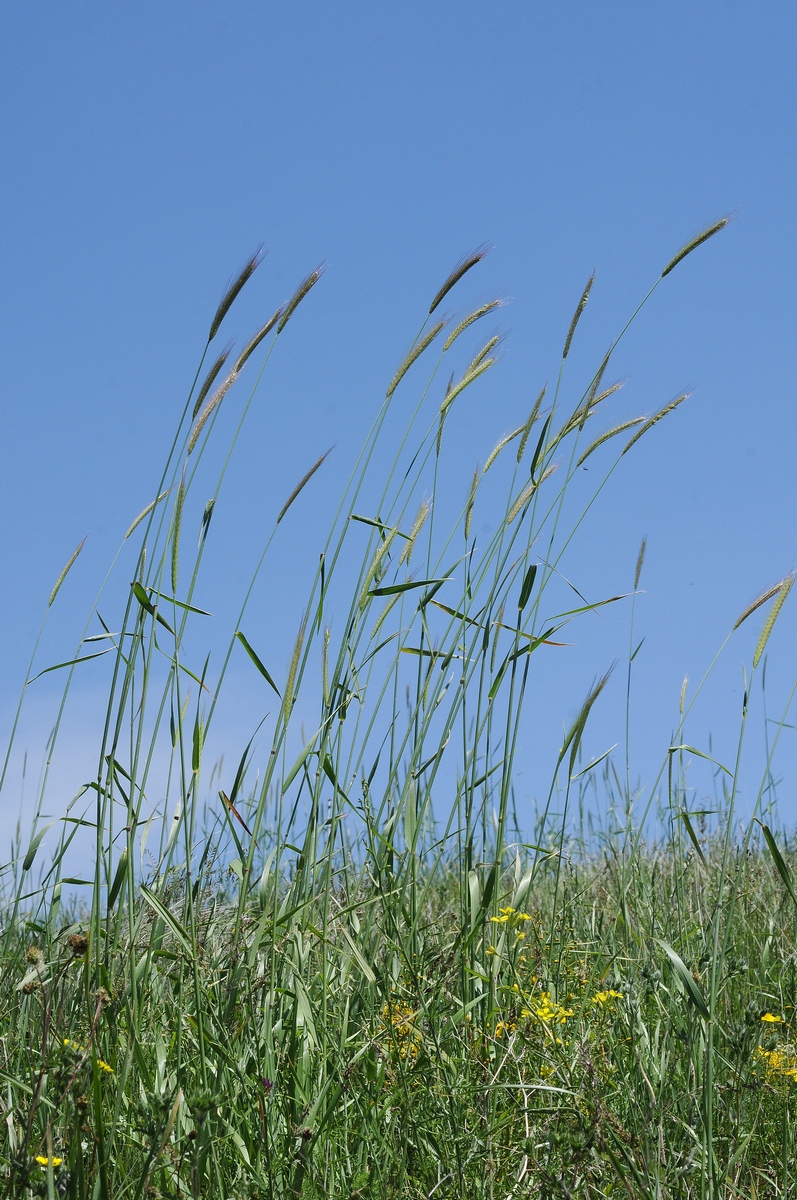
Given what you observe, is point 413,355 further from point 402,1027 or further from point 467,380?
point 402,1027

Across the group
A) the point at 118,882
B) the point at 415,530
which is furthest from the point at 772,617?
the point at 118,882

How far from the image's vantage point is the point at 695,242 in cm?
233

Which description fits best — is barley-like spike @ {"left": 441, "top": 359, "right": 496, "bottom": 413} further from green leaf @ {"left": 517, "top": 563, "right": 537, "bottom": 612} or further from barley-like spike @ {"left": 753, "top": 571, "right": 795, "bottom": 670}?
barley-like spike @ {"left": 753, "top": 571, "right": 795, "bottom": 670}

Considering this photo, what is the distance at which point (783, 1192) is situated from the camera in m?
1.82

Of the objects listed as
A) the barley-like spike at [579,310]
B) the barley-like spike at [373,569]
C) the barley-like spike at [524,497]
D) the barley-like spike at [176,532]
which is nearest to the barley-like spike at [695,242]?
the barley-like spike at [579,310]

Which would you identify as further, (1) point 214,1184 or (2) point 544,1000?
(2) point 544,1000

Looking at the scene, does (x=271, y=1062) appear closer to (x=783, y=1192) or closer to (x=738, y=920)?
(x=783, y=1192)

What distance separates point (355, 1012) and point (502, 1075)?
0.40m

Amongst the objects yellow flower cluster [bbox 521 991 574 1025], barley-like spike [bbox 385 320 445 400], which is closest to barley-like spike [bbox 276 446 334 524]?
barley-like spike [bbox 385 320 445 400]

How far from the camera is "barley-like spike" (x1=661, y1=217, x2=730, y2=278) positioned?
2.31 m

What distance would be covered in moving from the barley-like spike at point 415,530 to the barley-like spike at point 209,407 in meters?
0.54

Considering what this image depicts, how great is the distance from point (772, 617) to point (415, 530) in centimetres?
79

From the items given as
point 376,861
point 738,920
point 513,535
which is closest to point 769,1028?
point 738,920

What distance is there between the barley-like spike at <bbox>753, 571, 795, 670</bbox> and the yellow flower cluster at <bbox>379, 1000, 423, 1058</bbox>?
0.93m
